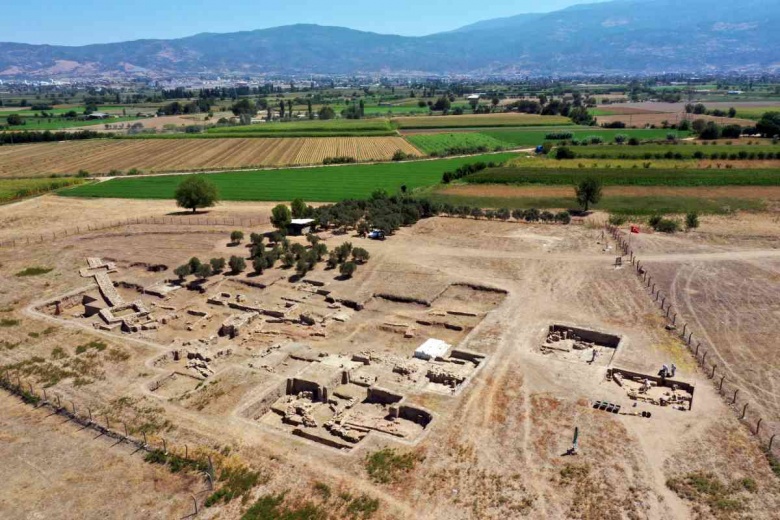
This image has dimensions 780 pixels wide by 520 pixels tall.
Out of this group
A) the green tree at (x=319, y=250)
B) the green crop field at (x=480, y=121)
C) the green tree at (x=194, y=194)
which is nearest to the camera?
the green tree at (x=319, y=250)

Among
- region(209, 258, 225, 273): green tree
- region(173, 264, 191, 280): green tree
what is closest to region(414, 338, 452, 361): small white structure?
region(209, 258, 225, 273): green tree

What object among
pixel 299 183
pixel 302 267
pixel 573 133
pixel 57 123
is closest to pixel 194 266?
pixel 302 267

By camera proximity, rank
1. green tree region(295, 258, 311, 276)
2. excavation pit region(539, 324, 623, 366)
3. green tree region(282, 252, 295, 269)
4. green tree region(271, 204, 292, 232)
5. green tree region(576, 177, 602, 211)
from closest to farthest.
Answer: excavation pit region(539, 324, 623, 366), green tree region(295, 258, 311, 276), green tree region(282, 252, 295, 269), green tree region(271, 204, 292, 232), green tree region(576, 177, 602, 211)

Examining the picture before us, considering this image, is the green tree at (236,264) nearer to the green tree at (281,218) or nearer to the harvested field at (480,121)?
the green tree at (281,218)

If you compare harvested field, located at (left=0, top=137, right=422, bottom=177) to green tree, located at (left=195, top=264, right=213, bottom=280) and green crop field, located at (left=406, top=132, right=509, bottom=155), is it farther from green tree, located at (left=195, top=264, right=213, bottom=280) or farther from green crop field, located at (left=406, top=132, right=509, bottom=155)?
green tree, located at (left=195, top=264, right=213, bottom=280)

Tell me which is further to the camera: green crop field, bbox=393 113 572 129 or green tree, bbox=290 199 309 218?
green crop field, bbox=393 113 572 129

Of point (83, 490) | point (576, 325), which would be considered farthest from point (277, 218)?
point (83, 490)

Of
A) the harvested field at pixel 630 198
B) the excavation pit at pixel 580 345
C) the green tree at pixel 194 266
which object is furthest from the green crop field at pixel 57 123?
the excavation pit at pixel 580 345
